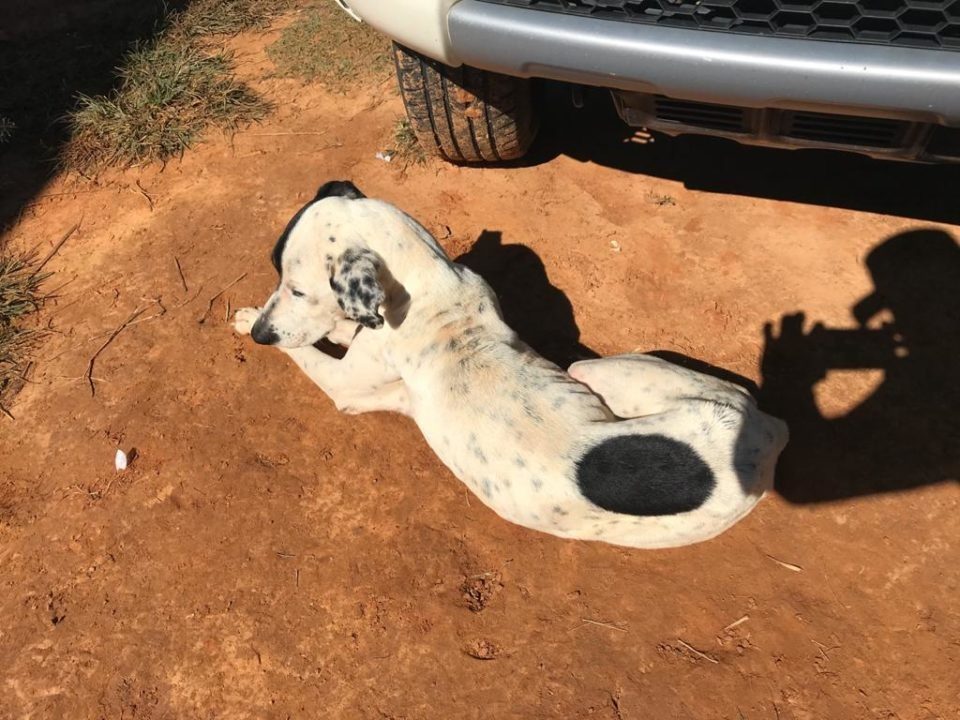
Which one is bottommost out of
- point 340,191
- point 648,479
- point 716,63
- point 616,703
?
point 616,703

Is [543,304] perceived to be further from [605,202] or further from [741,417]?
[741,417]

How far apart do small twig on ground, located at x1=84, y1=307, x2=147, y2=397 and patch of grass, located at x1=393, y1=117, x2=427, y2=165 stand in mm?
2017

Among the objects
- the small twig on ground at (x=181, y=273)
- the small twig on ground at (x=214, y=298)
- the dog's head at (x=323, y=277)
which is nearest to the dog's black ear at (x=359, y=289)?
the dog's head at (x=323, y=277)

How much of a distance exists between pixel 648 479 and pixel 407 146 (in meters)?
3.34

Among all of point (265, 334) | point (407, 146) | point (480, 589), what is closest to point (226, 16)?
point (407, 146)

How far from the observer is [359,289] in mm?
3090

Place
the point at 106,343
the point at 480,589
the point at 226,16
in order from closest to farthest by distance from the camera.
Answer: the point at 480,589 < the point at 106,343 < the point at 226,16

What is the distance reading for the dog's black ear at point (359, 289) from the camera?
121 inches

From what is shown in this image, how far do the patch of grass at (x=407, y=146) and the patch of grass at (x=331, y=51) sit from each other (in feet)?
2.82

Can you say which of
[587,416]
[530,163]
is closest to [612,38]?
[587,416]

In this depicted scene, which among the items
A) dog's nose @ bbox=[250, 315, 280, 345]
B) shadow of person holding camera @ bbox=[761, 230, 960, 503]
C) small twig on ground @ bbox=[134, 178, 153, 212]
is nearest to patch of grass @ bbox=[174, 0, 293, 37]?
small twig on ground @ bbox=[134, 178, 153, 212]

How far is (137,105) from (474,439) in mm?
4436

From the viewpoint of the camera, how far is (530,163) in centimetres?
497

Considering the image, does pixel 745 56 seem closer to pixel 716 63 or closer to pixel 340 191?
pixel 716 63
